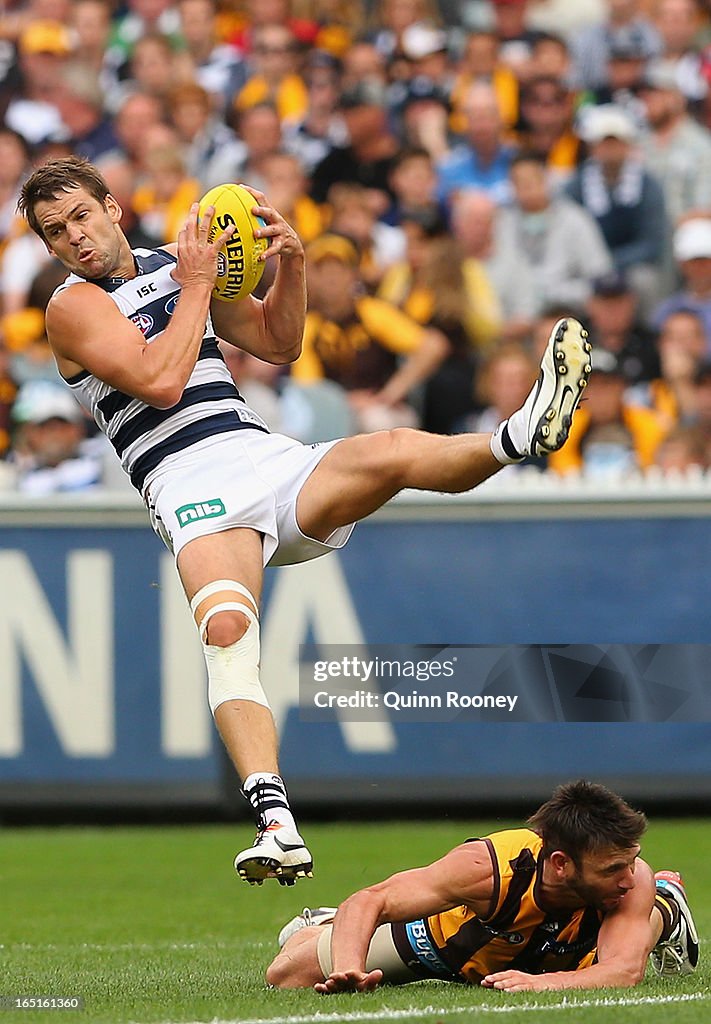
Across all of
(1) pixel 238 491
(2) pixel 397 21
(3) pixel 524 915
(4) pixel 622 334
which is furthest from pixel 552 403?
(2) pixel 397 21

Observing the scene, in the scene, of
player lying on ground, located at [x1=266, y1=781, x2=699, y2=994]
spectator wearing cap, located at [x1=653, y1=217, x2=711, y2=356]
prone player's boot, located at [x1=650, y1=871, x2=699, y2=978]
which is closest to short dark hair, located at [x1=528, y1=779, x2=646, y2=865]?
player lying on ground, located at [x1=266, y1=781, x2=699, y2=994]

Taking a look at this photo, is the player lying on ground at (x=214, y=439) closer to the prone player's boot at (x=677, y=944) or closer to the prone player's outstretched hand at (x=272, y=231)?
the prone player's outstretched hand at (x=272, y=231)

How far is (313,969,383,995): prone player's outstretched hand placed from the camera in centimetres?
559

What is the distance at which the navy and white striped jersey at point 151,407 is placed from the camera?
21.5 ft

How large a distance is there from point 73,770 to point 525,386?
3.68 m

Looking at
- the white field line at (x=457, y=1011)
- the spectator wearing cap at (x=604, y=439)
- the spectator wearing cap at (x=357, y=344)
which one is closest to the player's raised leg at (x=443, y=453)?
the white field line at (x=457, y=1011)

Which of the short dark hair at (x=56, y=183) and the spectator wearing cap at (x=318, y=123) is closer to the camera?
the short dark hair at (x=56, y=183)

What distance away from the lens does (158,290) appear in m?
6.64

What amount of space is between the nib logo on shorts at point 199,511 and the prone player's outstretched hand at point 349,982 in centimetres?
163

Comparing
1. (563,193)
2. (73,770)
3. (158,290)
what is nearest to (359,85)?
(563,193)

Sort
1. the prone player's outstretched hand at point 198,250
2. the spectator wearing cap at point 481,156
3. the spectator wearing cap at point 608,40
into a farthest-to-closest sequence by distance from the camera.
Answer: the spectator wearing cap at point 608,40 < the spectator wearing cap at point 481,156 < the prone player's outstretched hand at point 198,250

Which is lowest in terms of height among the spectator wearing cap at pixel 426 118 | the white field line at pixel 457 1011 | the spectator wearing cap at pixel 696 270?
the white field line at pixel 457 1011

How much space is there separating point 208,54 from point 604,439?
579cm

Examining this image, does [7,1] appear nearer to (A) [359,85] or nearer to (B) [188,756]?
(A) [359,85]
